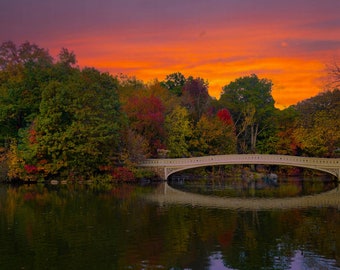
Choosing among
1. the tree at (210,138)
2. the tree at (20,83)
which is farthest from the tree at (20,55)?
the tree at (210,138)

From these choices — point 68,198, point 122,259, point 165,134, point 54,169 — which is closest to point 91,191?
point 68,198

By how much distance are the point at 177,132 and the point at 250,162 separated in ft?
38.1

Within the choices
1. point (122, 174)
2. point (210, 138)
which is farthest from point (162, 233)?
point (210, 138)

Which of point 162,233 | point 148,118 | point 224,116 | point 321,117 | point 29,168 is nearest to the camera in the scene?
point 162,233

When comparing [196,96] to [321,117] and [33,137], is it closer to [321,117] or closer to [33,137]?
[33,137]

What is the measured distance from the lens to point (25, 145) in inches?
1955

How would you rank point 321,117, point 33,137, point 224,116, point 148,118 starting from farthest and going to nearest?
point 224,116
point 148,118
point 33,137
point 321,117

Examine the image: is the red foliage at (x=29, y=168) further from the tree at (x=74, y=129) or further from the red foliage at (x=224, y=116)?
the red foliage at (x=224, y=116)

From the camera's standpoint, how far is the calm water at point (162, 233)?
747 inches

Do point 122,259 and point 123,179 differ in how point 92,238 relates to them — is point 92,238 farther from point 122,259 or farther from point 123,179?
point 123,179

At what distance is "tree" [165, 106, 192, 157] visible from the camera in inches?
2355

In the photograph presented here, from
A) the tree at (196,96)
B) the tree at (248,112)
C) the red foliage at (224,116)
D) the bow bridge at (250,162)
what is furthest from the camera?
the tree at (248,112)

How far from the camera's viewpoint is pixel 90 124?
4928cm

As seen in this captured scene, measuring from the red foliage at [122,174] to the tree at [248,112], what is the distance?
2383 centimetres
